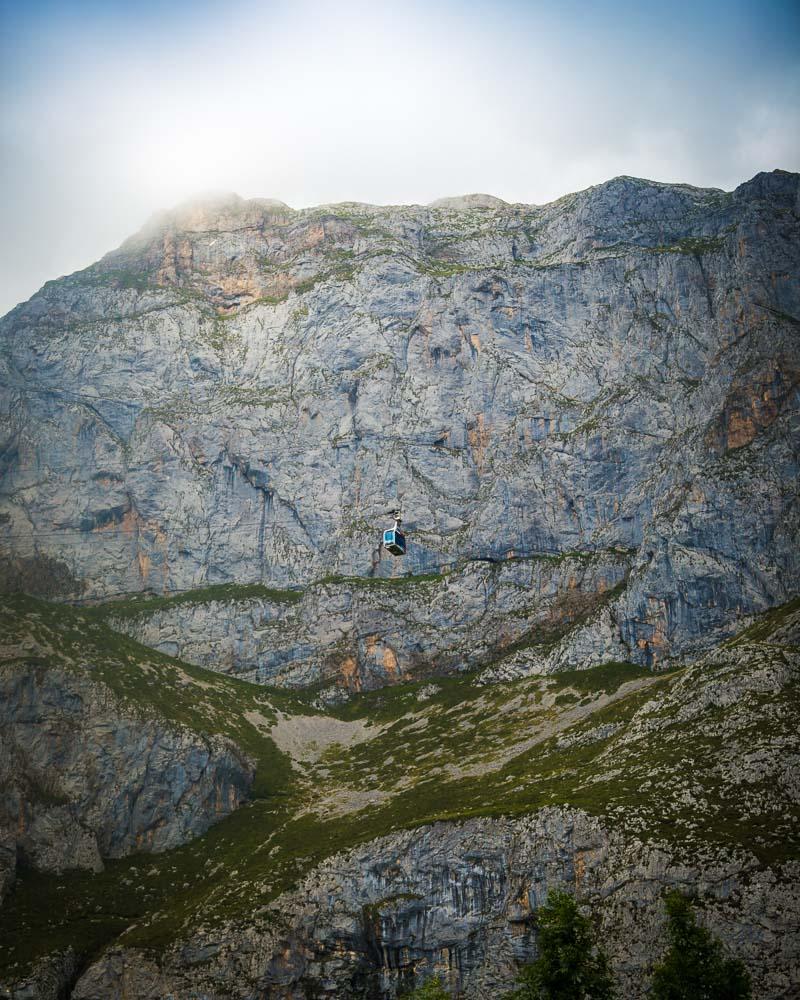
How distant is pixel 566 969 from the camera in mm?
62281

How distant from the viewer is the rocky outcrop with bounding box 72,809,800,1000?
3868 inches

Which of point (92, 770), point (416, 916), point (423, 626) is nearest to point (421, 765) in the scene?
point (416, 916)

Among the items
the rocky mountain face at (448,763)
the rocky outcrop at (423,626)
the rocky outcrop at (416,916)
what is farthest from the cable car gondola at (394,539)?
the rocky outcrop at (423,626)

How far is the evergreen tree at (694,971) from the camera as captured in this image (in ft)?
200

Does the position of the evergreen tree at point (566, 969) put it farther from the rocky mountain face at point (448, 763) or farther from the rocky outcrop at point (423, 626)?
the rocky outcrop at point (423, 626)

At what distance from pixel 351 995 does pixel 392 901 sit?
10.8 metres

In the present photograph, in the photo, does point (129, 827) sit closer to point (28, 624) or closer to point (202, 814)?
point (202, 814)

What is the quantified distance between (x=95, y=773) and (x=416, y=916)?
203 ft

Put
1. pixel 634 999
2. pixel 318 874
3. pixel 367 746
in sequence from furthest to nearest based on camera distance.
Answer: pixel 367 746, pixel 318 874, pixel 634 999

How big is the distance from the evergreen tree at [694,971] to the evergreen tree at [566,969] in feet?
12.7

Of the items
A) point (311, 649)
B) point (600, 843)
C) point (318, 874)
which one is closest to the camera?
point (600, 843)

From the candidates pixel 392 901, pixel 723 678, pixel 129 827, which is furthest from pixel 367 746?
pixel 723 678

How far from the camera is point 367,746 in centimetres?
16688

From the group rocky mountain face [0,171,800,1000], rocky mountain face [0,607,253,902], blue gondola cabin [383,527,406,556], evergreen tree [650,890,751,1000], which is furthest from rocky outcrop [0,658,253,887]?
evergreen tree [650,890,751,1000]
